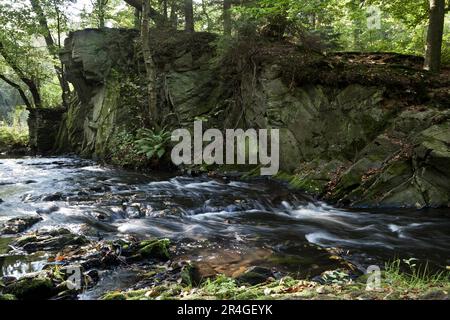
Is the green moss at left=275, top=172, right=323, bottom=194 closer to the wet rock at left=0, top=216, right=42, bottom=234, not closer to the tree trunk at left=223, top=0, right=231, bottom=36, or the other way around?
the tree trunk at left=223, top=0, right=231, bottom=36

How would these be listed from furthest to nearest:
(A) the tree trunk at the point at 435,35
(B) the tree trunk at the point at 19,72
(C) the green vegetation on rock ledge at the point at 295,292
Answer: (B) the tree trunk at the point at 19,72 → (A) the tree trunk at the point at 435,35 → (C) the green vegetation on rock ledge at the point at 295,292

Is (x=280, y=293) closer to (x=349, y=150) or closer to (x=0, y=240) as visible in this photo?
(x=0, y=240)

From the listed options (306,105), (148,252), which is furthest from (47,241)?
(306,105)

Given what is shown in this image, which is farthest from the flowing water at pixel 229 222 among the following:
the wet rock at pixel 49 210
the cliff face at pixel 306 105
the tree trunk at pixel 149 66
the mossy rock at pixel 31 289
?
the tree trunk at pixel 149 66

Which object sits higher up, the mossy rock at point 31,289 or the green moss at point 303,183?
the green moss at point 303,183

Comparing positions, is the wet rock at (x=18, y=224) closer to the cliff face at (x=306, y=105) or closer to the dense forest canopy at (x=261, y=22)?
the cliff face at (x=306, y=105)

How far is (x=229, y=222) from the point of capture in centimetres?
786

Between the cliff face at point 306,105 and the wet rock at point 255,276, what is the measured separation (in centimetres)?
486

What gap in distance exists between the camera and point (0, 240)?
20.2ft

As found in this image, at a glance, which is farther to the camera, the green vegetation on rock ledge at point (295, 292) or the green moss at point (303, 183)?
the green moss at point (303, 183)

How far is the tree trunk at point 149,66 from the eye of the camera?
13.9 meters

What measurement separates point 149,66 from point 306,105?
6.08 meters
